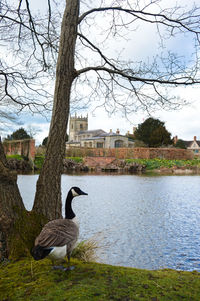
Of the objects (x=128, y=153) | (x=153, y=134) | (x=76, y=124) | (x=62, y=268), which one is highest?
(x=76, y=124)

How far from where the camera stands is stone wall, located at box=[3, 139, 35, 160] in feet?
88.4

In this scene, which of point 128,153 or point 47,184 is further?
point 128,153

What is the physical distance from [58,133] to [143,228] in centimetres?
394

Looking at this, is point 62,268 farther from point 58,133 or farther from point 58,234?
point 58,133

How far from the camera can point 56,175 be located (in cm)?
421

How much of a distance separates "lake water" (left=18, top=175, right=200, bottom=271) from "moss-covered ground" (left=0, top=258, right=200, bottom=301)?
1.50m

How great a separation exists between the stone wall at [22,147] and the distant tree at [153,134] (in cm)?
3378

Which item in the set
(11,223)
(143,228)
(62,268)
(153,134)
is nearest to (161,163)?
(153,134)

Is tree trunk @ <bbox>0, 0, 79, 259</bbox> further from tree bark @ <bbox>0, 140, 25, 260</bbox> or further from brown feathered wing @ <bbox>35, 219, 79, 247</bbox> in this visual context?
brown feathered wing @ <bbox>35, 219, 79, 247</bbox>

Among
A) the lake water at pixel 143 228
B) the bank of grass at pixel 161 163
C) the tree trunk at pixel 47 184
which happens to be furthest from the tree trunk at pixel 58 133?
the bank of grass at pixel 161 163

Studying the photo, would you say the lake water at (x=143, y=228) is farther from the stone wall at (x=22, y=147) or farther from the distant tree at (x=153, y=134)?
the distant tree at (x=153, y=134)

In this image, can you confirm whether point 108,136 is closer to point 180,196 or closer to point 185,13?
point 180,196

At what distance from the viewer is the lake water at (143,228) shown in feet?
16.0

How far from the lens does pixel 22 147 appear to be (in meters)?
28.0
